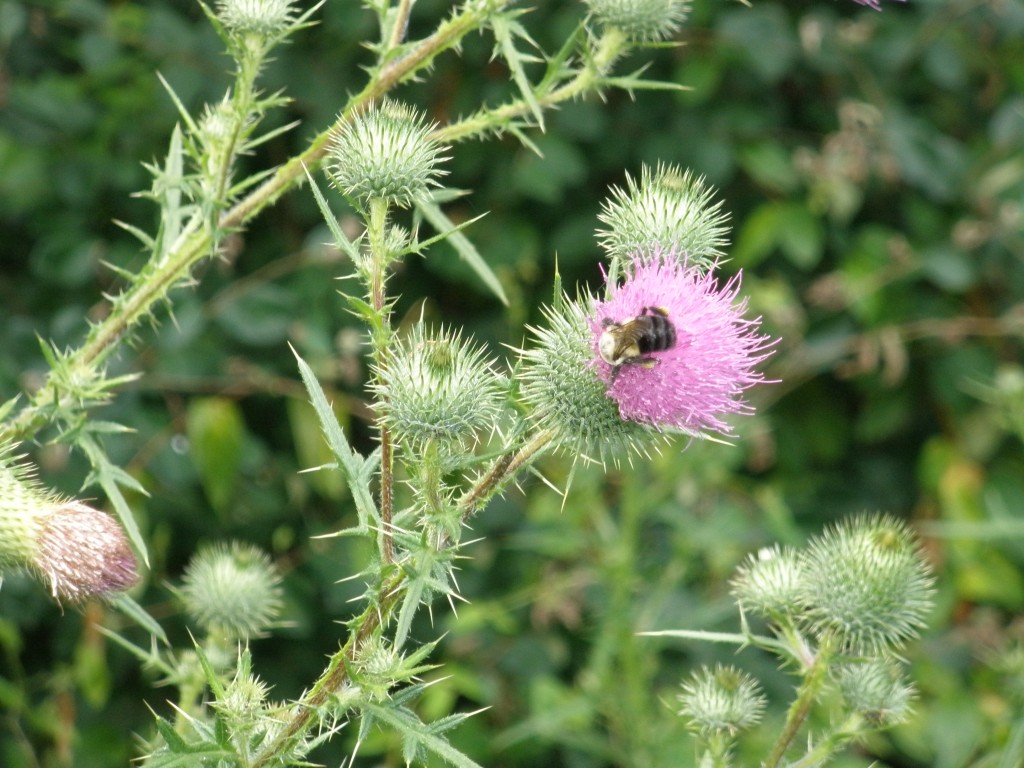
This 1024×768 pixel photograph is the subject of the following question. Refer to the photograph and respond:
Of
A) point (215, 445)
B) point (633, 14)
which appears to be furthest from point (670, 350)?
point (215, 445)

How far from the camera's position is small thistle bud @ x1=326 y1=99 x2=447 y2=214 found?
211 centimetres

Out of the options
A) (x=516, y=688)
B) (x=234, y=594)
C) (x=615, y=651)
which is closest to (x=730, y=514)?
(x=615, y=651)

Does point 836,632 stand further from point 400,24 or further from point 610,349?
point 400,24

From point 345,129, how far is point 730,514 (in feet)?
7.89

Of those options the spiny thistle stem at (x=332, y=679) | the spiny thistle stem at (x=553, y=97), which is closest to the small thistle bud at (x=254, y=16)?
the spiny thistle stem at (x=553, y=97)

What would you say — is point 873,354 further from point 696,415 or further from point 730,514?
point 696,415

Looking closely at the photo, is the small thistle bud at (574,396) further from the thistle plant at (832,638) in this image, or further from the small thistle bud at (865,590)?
the small thistle bud at (865,590)

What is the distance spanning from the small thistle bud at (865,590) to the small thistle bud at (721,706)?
0.60 feet

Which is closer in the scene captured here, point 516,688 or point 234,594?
point 234,594

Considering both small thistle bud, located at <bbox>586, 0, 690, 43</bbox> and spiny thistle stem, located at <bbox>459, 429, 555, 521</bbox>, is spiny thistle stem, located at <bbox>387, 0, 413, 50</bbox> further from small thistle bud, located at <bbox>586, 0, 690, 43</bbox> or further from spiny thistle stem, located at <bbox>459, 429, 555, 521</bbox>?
spiny thistle stem, located at <bbox>459, 429, 555, 521</bbox>

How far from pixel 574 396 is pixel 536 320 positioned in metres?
2.80

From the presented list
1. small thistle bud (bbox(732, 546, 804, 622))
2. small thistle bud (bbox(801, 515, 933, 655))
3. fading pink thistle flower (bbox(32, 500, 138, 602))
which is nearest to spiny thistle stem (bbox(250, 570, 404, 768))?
fading pink thistle flower (bbox(32, 500, 138, 602))

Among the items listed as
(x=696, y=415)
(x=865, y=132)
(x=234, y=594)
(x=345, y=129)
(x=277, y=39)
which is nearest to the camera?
(x=696, y=415)

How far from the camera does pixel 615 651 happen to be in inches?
150
